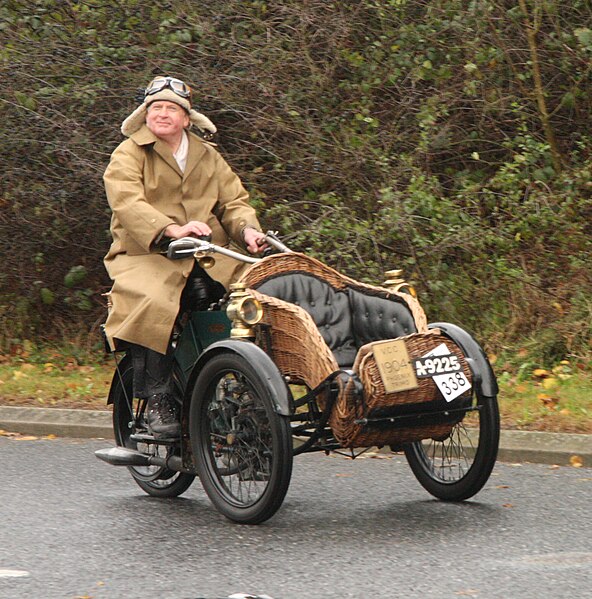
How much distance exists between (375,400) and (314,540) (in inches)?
26.5

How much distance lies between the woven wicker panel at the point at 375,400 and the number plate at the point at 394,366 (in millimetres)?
27

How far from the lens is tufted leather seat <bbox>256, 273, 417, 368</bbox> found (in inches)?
261

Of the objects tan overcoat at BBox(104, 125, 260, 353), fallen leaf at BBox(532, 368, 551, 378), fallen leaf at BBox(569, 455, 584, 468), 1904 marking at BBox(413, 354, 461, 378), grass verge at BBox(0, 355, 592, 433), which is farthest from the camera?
fallen leaf at BBox(532, 368, 551, 378)

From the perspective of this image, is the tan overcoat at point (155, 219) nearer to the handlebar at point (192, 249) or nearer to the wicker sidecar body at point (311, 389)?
the handlebar at point (192, 249)

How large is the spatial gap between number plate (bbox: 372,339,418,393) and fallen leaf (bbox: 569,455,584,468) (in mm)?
2008

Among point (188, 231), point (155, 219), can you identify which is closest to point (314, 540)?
point (188, 231)

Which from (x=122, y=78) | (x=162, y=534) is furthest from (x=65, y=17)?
(x=162, y=534)

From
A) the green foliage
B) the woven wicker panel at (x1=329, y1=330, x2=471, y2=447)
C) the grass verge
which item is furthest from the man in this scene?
the green foliage

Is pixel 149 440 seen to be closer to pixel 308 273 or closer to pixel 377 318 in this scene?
pixel 308 273

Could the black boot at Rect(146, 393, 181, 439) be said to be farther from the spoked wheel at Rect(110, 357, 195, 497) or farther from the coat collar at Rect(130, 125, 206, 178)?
the coat collar at Rect(130, 125, 206, 178)

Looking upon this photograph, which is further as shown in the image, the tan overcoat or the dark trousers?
the dark trousers

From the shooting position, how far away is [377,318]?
6715 millimetres

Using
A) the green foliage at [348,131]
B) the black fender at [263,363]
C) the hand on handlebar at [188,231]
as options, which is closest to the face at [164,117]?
the hand on handlebar at [188,231]

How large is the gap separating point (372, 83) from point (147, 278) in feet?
19.4
